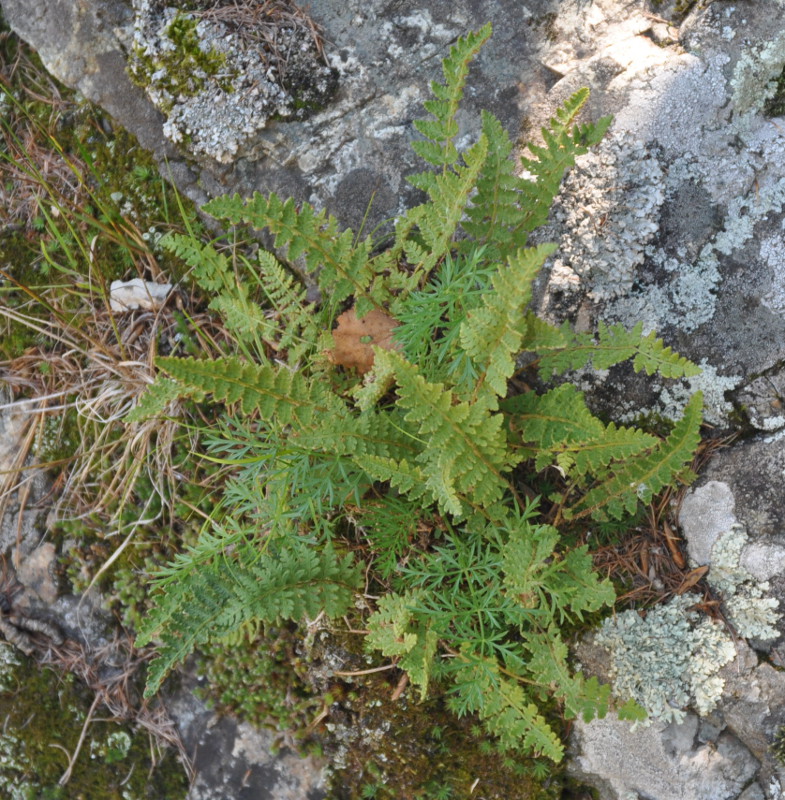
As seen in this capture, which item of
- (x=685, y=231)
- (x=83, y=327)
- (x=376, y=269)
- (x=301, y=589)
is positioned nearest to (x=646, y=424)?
(x=685, y=231)

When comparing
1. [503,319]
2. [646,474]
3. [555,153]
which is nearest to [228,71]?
[555,153]

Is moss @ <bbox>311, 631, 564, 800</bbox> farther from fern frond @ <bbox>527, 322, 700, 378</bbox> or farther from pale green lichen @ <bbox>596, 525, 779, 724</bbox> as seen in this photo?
fern frond @ <bbox>527, 322, 700, 378</bbox>

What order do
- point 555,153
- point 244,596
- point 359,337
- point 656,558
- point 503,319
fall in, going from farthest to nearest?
point 359,337 → point 656,558 → point 555,153 → point 244,596 → point 503,319

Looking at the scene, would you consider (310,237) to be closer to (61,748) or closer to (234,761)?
(234,761)

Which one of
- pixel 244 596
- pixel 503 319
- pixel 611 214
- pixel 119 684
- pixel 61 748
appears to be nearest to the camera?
pixel 503 319

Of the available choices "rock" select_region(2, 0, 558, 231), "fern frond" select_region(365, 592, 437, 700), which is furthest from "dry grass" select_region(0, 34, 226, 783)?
"fern frond" select_region(365, 592, 437, 700)

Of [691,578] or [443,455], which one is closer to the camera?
[443,455]

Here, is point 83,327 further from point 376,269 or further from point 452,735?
point 452,735
